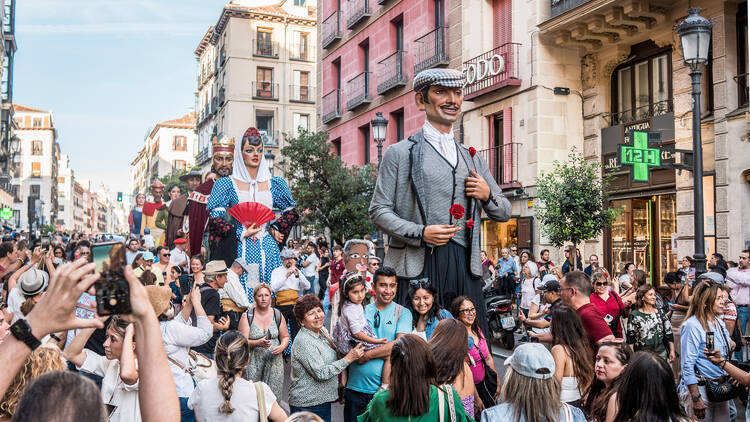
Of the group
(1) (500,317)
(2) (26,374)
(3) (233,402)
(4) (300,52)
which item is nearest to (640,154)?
(1) (500,317)

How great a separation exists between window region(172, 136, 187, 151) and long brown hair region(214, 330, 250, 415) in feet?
264

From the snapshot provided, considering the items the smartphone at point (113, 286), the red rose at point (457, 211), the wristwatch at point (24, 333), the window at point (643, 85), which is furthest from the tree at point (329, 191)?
the smartphone at point (113, 286)

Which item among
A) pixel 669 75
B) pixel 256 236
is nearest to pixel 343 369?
pixel 256 236

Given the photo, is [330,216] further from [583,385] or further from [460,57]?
[583,385]

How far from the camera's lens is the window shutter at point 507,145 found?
18.3 meters

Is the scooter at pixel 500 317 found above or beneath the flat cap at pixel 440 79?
beneath

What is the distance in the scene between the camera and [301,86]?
4591 centimetres

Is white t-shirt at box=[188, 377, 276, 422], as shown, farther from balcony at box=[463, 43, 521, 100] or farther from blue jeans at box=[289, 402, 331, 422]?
balcony at box=[463, 43, 521, 100]

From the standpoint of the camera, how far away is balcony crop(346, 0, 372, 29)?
25062 millimetres

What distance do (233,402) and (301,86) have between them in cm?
4302

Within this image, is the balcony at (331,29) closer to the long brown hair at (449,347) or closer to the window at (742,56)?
the window at (742,56)

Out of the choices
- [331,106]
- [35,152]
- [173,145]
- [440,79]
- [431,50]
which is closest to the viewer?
[440,79]

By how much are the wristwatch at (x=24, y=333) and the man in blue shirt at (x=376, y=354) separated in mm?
2913

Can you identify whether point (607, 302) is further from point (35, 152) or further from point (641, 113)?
point (35, 152)
